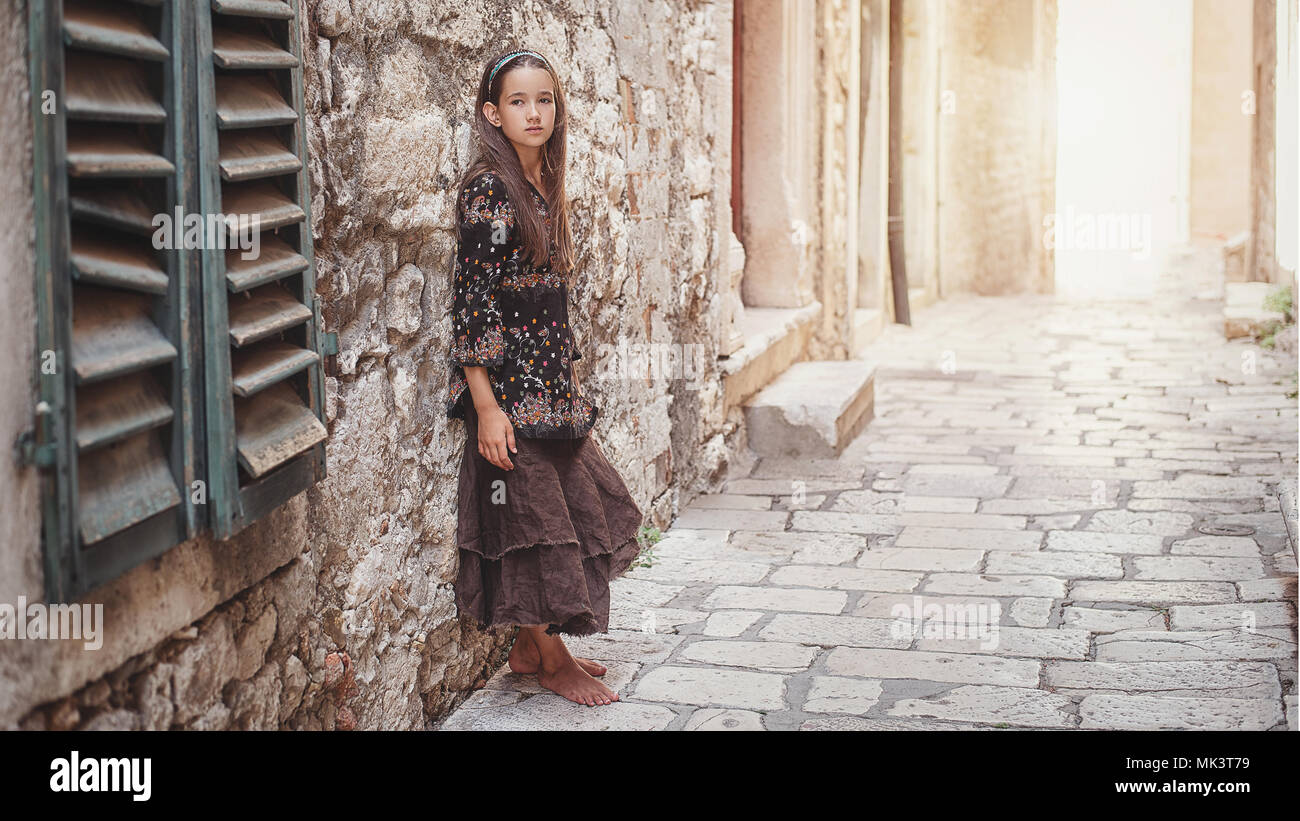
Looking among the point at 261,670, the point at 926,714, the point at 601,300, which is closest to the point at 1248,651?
the point at 926,714

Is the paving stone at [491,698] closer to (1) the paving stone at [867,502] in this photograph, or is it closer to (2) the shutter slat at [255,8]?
(2) the shutter slat at [255,8]

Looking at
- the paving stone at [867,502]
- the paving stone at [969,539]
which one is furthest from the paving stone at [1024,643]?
the paving stone at [867,502]

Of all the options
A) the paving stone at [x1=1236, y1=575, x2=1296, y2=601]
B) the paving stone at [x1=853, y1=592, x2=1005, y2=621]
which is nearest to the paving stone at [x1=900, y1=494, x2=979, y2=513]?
the paving stone at [x1=853, y1=592, x2=1005, y2=621]

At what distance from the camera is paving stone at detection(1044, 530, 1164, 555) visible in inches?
181

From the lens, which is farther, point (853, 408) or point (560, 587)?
point (853, 408)

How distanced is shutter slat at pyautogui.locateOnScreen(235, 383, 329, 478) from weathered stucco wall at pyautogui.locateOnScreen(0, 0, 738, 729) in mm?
147

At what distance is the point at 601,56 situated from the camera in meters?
4.26

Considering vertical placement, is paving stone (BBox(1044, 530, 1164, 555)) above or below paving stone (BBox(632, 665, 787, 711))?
above

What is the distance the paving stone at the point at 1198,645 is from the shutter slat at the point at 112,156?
263 cm

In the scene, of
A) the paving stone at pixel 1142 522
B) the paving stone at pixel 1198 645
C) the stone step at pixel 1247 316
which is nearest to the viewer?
the paving stone at pixel 1198 645

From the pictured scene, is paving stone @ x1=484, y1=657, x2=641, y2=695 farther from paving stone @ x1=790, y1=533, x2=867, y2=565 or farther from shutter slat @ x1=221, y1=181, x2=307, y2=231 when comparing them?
shutter slat @ x1=221, y1=181, x2=307, y2=231

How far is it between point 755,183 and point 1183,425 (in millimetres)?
2355

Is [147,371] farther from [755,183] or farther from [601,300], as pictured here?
[755,183]

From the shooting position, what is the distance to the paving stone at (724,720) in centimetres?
309
